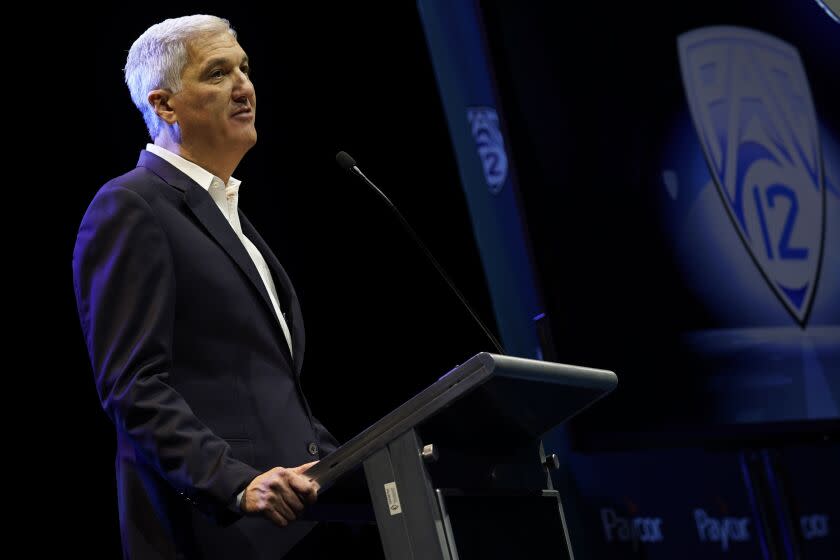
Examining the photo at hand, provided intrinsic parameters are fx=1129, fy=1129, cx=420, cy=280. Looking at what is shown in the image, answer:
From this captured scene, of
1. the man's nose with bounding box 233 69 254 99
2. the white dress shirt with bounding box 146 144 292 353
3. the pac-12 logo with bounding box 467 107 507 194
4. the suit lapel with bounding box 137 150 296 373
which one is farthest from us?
the pac-12 logo with bounding box 467 107 507 194

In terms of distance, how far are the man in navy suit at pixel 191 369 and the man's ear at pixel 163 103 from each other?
0.29ft

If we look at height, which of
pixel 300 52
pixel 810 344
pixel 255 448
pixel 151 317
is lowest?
pixel 810 344

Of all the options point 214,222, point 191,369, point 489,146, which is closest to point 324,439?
point 191,369

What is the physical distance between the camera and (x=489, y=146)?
4277mm

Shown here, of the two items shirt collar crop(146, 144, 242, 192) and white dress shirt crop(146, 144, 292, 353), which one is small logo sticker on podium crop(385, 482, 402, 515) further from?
shirt collar crop(146, 144, 242, 192)

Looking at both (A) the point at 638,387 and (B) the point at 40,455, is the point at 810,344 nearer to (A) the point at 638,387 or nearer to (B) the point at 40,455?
(A) the point at 638,387

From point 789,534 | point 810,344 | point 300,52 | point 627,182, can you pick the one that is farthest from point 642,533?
point 300,52

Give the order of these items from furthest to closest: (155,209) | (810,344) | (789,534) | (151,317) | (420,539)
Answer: (810,344) → (789,534) → (155,209) → (151,317) → (420,539)

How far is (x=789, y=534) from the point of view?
3.97 m

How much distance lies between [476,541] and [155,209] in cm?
78

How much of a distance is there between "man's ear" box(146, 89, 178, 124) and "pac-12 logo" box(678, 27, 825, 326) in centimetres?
263

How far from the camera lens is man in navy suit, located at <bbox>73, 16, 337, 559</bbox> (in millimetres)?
1672

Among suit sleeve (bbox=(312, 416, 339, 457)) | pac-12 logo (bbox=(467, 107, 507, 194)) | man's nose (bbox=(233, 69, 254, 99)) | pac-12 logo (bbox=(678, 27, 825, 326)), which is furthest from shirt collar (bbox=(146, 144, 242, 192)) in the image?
pac-12 logo (bbox=(678, 27, 825, 326))

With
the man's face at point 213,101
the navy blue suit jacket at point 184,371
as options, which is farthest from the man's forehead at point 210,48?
the navy blue suit jacket at point 184,371
